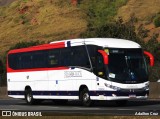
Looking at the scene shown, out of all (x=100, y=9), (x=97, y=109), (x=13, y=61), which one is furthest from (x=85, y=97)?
(x=100, y=9)

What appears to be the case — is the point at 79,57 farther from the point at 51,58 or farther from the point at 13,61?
the point at 13,61

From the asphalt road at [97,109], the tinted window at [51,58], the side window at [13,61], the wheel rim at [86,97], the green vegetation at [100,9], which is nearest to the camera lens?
the asphalt road at [97,109]

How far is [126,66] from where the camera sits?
86.6ft

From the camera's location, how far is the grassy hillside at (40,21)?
87.3 meters

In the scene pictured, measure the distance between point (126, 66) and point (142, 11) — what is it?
6566 centimetres

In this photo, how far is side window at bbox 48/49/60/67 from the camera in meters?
29.4

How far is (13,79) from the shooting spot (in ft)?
111

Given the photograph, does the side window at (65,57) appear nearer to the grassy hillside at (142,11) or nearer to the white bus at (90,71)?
the white bus at (90,71)

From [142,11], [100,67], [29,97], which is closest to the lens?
[100,67]

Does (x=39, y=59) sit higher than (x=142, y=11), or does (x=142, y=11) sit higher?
(x=142, y=11)

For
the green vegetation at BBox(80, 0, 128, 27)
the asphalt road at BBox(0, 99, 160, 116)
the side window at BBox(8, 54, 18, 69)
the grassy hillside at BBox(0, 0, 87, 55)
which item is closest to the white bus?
the asphalt road at BBox(0, 99, 160, 116)

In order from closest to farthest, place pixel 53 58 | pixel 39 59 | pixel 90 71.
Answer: pixel 90 71 → pixel 53 58 → pixel 39 59

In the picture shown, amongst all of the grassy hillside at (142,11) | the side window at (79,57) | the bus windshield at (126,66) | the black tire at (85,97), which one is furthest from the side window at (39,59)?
the grassy hillside at (142,11)

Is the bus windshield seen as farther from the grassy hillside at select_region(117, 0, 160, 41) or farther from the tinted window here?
the grassy hillside at select_region(117, 0, 160, 41)
